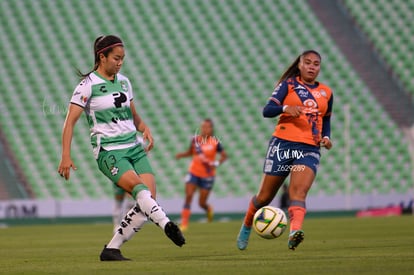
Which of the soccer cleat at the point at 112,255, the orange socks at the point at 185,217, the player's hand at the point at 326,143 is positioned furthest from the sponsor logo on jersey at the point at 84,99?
the orange socks at the point at 185,217

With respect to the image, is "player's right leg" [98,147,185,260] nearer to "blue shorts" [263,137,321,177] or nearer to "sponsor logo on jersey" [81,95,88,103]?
"sponsor logo on jersey" [81,95,88,103]

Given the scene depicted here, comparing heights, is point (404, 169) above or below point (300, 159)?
below

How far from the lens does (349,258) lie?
798cm

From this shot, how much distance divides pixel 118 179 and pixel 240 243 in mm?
2226

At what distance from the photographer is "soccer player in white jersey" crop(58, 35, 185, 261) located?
8.05 m

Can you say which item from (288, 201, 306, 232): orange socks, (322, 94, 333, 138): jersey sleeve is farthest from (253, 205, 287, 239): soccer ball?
(322, 94, 333, 138): jersey sleeve

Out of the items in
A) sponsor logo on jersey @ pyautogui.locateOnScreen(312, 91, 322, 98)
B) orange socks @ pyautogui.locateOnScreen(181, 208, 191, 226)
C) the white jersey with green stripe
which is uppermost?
the white jersey with green stripe

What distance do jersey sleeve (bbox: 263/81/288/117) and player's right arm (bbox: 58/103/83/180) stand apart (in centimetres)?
210

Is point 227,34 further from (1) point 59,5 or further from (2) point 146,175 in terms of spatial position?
(2) point 146,175

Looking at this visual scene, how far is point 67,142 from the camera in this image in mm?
7910

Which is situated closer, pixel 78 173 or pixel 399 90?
pixel 78 173

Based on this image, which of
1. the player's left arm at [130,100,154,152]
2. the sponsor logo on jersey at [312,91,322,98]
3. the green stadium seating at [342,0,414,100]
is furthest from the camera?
the green stadium seating at [342,0,414,100]

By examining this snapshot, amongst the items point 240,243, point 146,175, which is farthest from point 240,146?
point 146,175

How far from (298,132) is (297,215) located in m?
0.92
